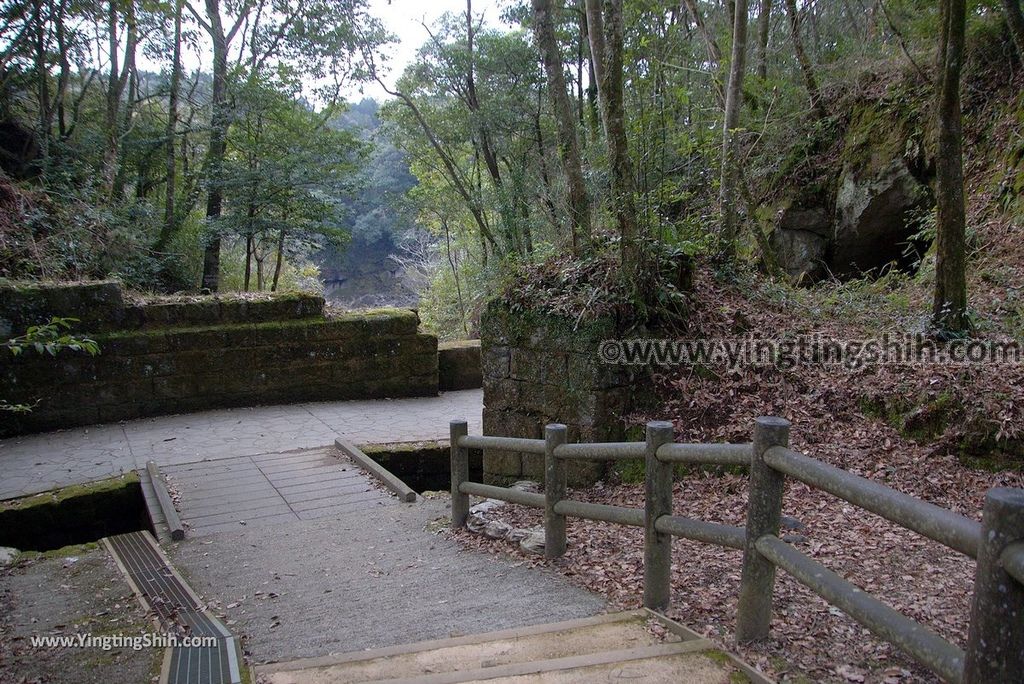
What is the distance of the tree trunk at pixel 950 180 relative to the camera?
550 centimetres

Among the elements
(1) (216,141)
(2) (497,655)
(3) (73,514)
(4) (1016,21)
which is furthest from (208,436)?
(4) (1016,21)

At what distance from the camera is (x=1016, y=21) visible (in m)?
8.31

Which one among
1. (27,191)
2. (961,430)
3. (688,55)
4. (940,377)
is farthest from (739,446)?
(27,191)

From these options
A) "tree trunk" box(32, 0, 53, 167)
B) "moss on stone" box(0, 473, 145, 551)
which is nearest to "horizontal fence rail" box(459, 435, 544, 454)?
"moss on stone" box(0, 473, 145, 551)

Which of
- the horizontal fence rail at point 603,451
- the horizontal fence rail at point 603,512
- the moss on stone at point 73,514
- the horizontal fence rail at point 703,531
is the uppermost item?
the horizontal fence rail at point 603,451

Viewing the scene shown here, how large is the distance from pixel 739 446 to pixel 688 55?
11.6 metres

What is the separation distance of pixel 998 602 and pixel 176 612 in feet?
12.5

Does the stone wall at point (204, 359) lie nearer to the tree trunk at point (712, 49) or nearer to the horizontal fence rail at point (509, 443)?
the horizontal fence rail at point (509, 443)

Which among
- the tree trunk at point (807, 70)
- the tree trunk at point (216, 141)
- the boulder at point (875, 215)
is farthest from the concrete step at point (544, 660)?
the tree trunk at point (216, 141)

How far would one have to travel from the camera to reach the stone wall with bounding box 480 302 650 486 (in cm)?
585

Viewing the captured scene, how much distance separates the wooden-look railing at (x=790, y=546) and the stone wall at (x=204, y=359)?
6335 mm

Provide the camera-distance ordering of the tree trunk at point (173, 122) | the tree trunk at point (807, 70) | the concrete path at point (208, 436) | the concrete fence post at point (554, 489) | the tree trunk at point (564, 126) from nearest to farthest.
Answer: the concrete fence post at point (554, 489) → the concrete path at point (208, 436) → the tree trunk at point (564, 126) → the tree trunk at point (807, 70) → the tree trunk at point (173, 122)

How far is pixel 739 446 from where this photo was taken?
2877mm

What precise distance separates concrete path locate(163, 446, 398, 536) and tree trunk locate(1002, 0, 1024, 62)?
29.5 feet
